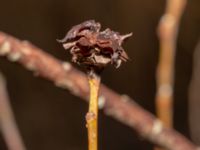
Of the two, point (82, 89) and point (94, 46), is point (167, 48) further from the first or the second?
point (94, 46)

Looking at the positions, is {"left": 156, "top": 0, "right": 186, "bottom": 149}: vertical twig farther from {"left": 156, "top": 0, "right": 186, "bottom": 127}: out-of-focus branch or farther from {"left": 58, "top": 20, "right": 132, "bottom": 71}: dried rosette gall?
{"left": 58, "top": 20, "right": 132, "bottom": 71}: dried rosette gall

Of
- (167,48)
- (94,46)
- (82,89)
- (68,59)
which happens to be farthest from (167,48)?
(68,59)

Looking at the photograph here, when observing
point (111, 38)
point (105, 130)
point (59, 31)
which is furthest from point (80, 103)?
point (111, 38)

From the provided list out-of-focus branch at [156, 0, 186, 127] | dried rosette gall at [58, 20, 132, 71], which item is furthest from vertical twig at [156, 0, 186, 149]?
dried rosette gall at [58, 20, 132, 71]

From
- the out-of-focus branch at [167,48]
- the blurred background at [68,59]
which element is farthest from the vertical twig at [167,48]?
the blurred background at [68,59]

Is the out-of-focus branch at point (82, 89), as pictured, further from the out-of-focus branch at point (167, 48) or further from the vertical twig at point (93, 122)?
the vertical twig at point (93, 122)

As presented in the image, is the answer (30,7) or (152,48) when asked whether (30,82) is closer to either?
(30,7)
